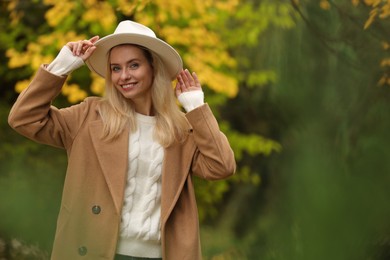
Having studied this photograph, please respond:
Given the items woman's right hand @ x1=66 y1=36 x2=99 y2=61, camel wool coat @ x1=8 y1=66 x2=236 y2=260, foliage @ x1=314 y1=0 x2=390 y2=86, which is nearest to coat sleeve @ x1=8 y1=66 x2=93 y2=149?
camel wool coat @ x1=8 y1=66 x2=236 y2=260

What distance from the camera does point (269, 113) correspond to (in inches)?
274

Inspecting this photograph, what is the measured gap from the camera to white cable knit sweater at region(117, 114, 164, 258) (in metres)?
2.61

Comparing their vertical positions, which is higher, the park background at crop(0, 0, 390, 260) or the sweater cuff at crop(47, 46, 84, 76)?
the sweater cuff at crop(47, 46, 84, 76)

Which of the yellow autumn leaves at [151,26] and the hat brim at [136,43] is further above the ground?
the hat brim at [136,43]

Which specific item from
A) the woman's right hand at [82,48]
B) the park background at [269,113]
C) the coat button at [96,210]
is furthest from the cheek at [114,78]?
the park background at [269,113]

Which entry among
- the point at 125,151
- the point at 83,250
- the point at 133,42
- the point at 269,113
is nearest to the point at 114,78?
the point at 133,42

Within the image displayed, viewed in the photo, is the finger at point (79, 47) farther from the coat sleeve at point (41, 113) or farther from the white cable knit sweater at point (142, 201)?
the white cable knit sweater at point (142, 201)

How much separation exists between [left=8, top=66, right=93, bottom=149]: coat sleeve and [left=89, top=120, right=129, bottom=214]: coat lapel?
0.10 meters

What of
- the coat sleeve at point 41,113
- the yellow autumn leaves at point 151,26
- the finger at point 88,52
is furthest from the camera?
the yellow autumn leaves at point 151,26

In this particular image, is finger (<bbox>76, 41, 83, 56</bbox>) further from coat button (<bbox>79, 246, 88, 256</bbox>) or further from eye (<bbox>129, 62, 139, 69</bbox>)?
coat button (<bbox>79, 246, 88, 256</bbox>)

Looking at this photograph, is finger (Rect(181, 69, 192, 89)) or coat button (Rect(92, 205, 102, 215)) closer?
coat button (Rect(92, 205, 102, 215))

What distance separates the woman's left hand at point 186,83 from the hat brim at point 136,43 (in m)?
0.04

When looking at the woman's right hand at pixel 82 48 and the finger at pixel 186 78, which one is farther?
the finger at pixel 186 78

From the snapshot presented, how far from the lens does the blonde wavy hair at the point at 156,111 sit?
2.68m
